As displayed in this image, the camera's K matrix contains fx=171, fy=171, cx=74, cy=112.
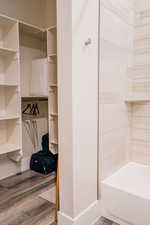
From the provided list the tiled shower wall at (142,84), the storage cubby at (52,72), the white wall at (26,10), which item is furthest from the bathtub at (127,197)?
the white wall at (26,10)

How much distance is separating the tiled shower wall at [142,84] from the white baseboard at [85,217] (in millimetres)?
819

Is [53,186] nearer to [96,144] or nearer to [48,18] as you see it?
[96,144]

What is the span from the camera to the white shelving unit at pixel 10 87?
7.09 ft

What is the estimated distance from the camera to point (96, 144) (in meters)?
1.55

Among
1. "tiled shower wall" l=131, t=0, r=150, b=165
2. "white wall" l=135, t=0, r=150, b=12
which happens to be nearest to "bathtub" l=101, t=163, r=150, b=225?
"tiled shower wall" l=131, t=0, r=150, b=165

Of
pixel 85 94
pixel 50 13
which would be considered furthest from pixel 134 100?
pixel 50 13

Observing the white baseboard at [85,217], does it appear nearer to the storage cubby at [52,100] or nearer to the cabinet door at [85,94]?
the cabinet door at [85,94]

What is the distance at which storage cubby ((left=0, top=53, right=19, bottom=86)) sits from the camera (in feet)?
7.16

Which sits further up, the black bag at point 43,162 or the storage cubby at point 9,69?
the storage cubby at point 9,69

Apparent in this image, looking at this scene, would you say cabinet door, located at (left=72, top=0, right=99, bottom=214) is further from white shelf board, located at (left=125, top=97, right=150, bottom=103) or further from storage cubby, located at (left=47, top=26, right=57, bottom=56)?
storage cubby, located at (left=47, top=26, right=57, bottom=56)

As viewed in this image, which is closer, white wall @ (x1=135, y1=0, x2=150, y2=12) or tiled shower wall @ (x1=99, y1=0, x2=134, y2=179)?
tiled shower wall @ (x1=99, y1=0, x2=134, y2=179)

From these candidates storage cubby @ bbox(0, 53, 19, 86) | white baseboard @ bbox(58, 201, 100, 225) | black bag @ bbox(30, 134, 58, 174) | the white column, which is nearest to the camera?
the white column

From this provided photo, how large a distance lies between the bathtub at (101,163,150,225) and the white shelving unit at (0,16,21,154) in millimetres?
1265

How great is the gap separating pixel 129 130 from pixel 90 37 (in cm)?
120
